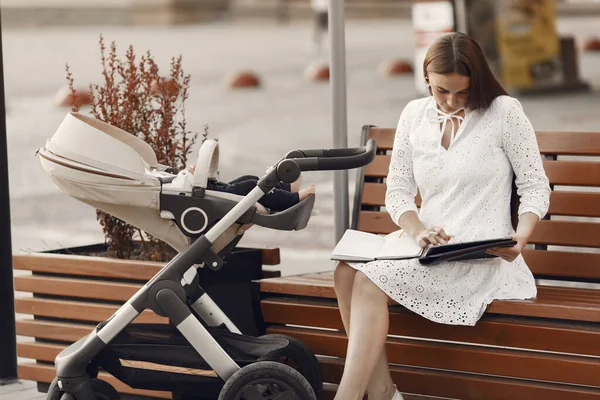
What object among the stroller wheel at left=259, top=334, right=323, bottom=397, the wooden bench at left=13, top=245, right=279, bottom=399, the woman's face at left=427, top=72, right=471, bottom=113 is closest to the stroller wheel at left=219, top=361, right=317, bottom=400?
the stroller wheel at left=259, top=334, right=323, bottom=397

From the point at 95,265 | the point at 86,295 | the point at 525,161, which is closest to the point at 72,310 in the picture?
the point at 86,295

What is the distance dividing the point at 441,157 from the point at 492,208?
26 centimetres

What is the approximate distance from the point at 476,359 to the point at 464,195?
22.4 inches

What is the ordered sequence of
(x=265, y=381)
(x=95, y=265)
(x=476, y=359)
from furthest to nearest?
(x=95, y=265) < (x=476, y=359) < (x=265, y=381)

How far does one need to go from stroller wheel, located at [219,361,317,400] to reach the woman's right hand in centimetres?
62

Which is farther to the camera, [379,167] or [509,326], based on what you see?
[379,167]

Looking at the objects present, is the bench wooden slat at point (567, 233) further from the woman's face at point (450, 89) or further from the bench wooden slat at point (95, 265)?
the bench wooden slat at point (95, 265)

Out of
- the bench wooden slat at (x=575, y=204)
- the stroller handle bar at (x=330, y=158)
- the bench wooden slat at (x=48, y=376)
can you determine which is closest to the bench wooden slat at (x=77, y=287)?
the bench wooden slat at (x=48, y=376)

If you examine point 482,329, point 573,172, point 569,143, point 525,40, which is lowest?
point 482,329

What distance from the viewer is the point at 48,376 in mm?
4672

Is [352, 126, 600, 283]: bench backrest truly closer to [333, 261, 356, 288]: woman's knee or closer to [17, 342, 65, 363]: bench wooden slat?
[333, 261, 356, 288]: woman's knee

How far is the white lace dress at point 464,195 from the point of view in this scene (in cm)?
385

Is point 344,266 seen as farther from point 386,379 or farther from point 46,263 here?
point 46,263

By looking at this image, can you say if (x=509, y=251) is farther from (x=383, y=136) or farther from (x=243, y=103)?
(x=243, y=103)
